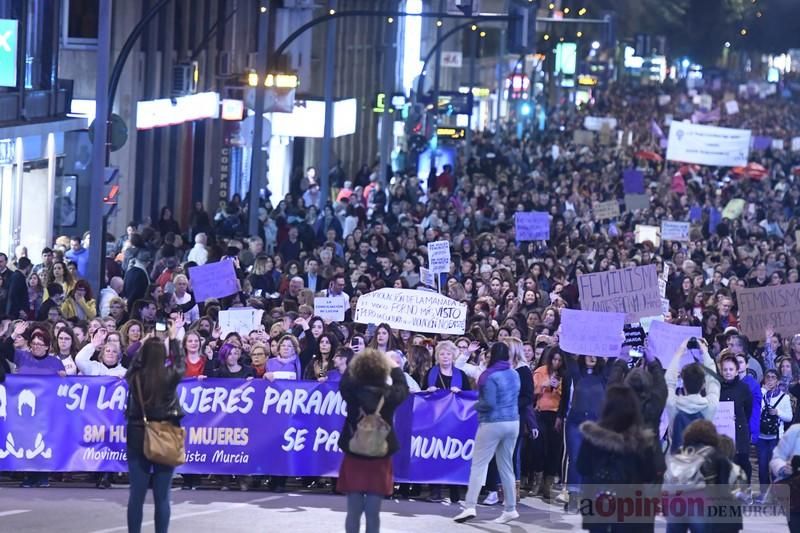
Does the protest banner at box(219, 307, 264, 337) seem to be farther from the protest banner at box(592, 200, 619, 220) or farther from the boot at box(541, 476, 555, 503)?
the protest banner at box(592, 200, 619, 220)

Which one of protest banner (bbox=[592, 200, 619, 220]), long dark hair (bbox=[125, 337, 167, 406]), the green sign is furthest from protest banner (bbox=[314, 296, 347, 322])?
protest banner (bbox=[592, 200, 619, 220])

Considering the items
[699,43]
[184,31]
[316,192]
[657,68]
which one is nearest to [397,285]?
[316,192]

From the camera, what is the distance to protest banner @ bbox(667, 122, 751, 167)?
48.6m

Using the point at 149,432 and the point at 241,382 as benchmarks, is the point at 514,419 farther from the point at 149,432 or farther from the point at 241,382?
the point at 149,432

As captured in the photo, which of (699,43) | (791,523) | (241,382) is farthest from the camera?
(699,43)

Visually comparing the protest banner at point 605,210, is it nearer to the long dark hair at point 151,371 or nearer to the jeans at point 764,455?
the jeans at point 764,455

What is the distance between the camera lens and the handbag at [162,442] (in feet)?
40.7

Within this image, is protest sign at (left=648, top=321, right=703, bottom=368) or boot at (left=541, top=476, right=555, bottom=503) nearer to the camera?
boot at (left=541, top=476, right=555, bottom=503)

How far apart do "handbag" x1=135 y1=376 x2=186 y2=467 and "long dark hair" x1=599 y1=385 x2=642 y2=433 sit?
267 centimetres

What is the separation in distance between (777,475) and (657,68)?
148 m

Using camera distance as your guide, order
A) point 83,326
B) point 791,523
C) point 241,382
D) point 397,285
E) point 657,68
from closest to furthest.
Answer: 1. point 791,523
2. point 241,382
3. point 83,326
4. point 397,285
5. point 657,68

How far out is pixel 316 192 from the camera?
4006cm

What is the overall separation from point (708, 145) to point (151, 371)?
37.7 metres

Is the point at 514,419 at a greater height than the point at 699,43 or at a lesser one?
lesser
